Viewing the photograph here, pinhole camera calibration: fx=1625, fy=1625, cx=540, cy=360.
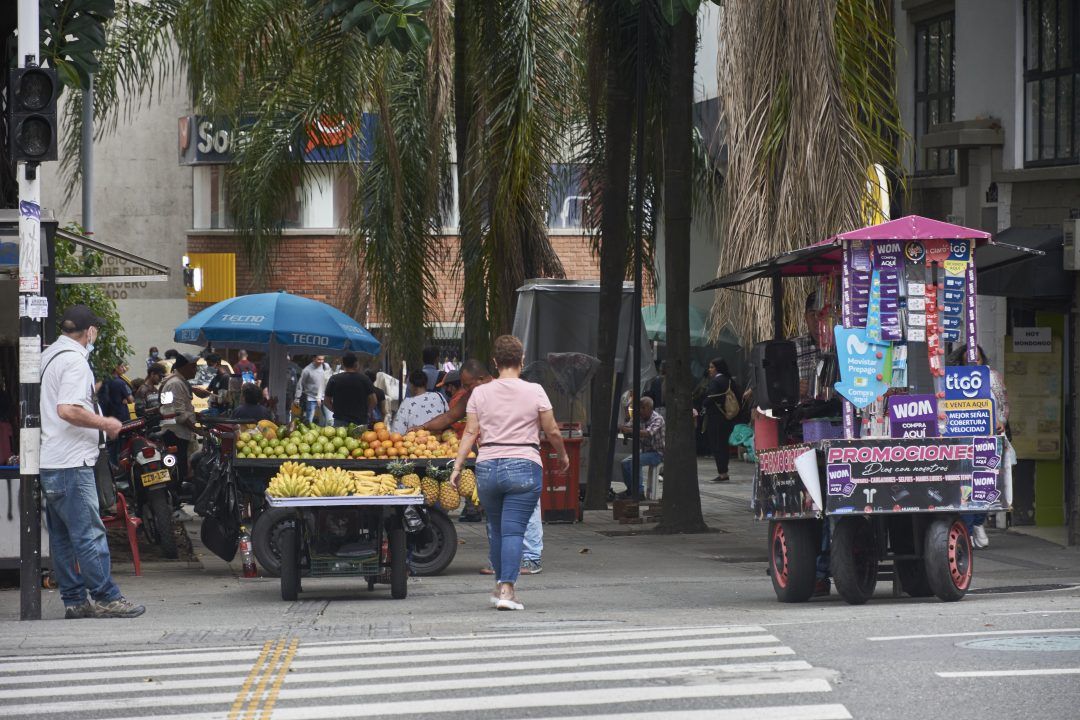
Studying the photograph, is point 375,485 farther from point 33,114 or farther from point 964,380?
point 964,380

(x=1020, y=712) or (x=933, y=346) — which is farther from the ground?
(x=933, y=346)

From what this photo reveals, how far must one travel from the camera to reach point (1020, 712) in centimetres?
691

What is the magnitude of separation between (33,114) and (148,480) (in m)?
4.86

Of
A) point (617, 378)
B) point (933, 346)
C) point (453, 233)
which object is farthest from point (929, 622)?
point (453, 233)

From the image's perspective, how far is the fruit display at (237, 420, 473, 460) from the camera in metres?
13.0

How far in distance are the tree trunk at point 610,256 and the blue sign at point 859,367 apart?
8173 mm

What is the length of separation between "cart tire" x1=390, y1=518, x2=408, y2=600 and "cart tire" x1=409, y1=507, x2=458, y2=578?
158 cm

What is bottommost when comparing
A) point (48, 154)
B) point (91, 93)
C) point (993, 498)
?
point (993, 498)

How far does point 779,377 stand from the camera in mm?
12633

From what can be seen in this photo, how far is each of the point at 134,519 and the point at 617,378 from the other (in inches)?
332

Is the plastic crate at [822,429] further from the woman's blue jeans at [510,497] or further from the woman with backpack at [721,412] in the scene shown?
the woman with backpack at [721,412]

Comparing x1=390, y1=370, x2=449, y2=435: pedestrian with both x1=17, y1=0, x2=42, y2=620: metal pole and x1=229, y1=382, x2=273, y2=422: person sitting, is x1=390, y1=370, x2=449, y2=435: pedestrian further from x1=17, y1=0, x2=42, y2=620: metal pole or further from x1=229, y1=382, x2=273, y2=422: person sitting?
x1=17, y1=0, x2=42, y2=620: metal pole

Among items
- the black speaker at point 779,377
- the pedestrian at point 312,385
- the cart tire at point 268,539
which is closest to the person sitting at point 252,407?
the cart tire at point 268,539

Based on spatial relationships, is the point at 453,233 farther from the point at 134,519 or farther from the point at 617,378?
the point at 134,519
